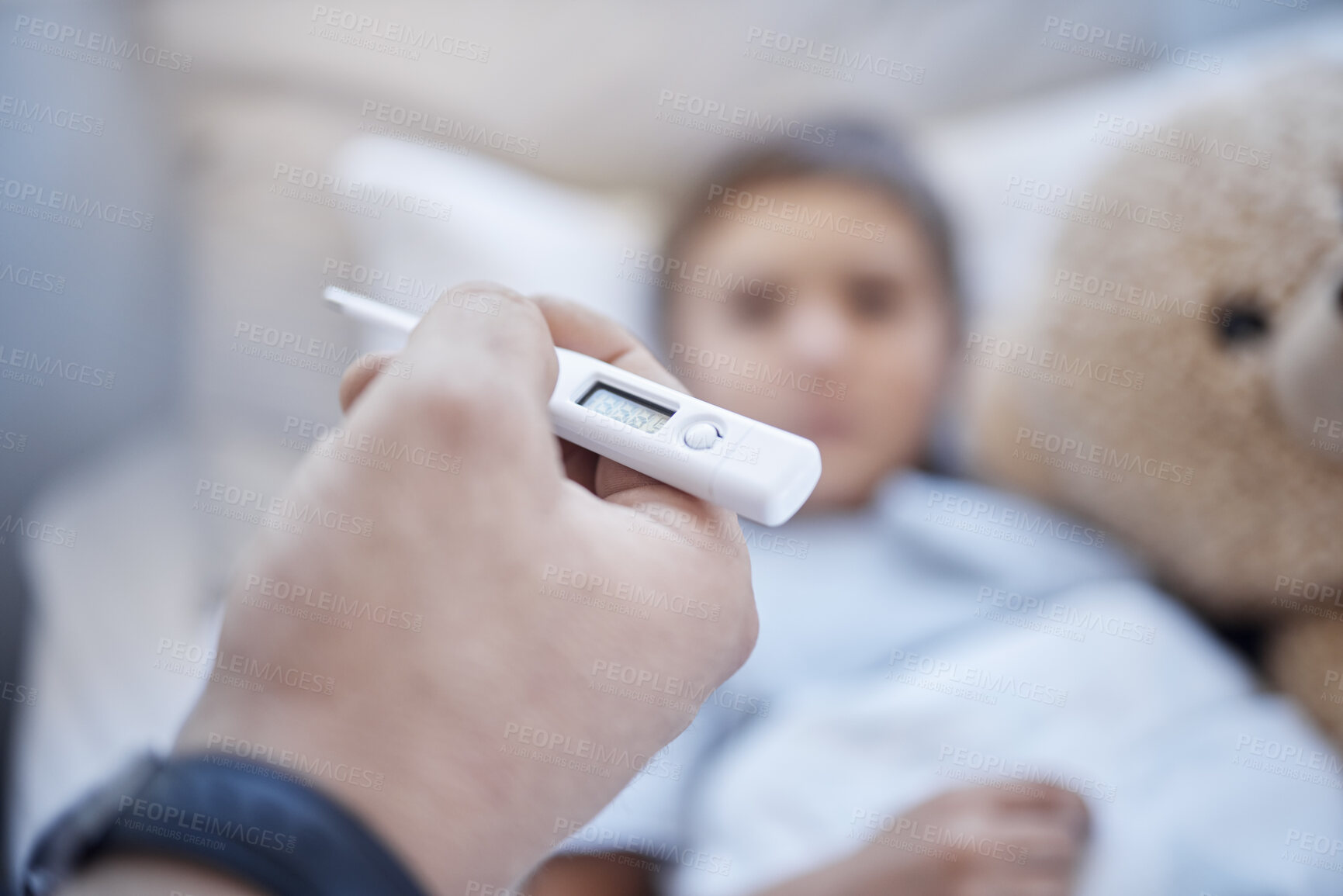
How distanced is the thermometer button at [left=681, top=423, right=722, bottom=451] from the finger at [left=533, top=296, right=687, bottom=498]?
0.05 m

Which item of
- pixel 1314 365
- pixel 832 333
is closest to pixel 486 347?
pixel 1314 365

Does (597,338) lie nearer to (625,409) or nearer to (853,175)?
(625,409)

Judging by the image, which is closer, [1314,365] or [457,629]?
[457,629]

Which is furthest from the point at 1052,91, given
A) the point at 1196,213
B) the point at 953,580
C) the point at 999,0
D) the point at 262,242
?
the point at 262,242

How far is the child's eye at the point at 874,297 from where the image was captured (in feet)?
2.93

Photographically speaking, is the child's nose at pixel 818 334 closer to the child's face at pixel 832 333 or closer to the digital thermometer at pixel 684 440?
the child's face at pixel 832 333

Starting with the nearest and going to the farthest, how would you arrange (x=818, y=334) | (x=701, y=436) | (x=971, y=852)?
(x=701, y=436) < (x=971, y=852) < (x=818, y=334)

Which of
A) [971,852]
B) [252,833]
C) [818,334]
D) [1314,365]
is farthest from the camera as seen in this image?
[818,334]

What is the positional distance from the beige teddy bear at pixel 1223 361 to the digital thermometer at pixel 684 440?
1.21 ft

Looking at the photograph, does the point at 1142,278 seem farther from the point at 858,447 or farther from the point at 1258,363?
the point at 858,447

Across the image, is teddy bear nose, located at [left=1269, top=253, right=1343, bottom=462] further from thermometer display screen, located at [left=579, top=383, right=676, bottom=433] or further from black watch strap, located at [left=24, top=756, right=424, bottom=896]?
black watch strap, located at [left=24, top=756, right=424, bottom=896]

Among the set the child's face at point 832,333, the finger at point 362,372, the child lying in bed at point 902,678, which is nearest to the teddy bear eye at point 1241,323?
the child lying in bed at point 902,678

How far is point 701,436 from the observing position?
1.22 feet

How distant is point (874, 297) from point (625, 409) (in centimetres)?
58
